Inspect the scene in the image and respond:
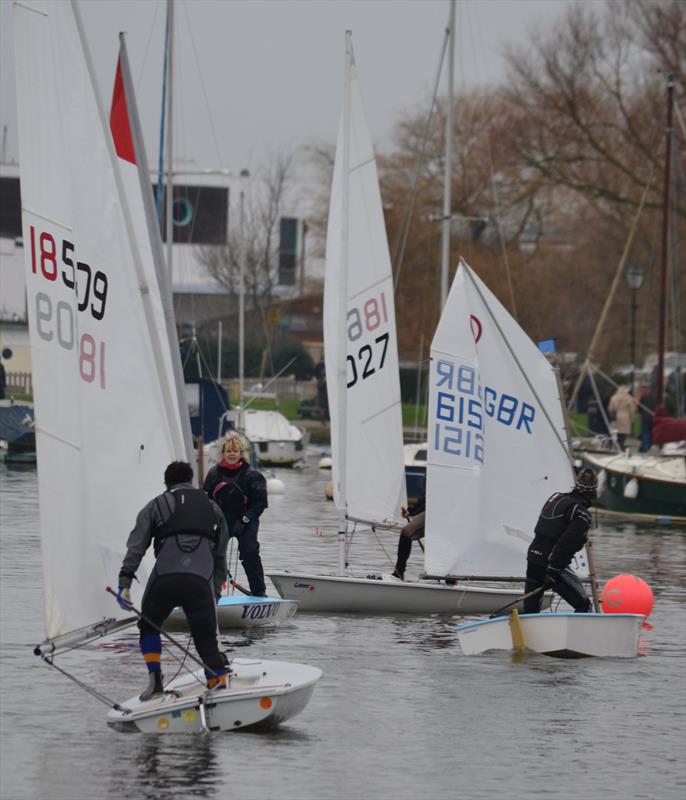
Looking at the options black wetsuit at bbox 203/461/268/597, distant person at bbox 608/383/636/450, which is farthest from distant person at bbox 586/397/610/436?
black wetsuit at bbox 203/461/268/597

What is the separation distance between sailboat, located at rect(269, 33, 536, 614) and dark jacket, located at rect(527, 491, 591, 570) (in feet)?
6.24

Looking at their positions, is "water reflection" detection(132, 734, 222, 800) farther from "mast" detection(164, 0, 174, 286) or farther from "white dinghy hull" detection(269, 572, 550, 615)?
"mast" detection(164, 0, 174, 286)

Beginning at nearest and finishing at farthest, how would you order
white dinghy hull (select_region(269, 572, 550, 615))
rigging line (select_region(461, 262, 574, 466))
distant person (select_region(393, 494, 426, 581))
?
white dinghy hull (select_region(269, 572, 550, 615)) → rigging line (select_region(461, 262, 574, 466)) → distant person (select_region(393, 494, 426, 581))

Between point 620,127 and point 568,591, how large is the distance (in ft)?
115

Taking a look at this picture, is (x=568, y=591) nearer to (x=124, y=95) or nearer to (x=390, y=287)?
(x=390, y=287)

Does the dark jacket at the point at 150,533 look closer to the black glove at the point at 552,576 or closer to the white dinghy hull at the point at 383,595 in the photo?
the black glove at the point at 552,576

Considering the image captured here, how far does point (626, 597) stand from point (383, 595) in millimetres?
2357

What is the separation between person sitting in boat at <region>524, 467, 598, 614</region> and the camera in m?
16.0

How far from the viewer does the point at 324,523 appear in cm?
2827

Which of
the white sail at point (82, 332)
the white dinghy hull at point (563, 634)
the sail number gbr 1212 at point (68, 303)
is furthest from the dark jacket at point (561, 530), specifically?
the sail number gbr 1212 at point (68, 303)

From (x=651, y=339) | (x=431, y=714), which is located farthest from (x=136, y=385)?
(x=651, y=339)

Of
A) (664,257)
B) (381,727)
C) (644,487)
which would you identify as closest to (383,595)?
(381,727)

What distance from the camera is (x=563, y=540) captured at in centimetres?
1606

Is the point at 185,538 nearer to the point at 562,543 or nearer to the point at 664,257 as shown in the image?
the point at 562,543
